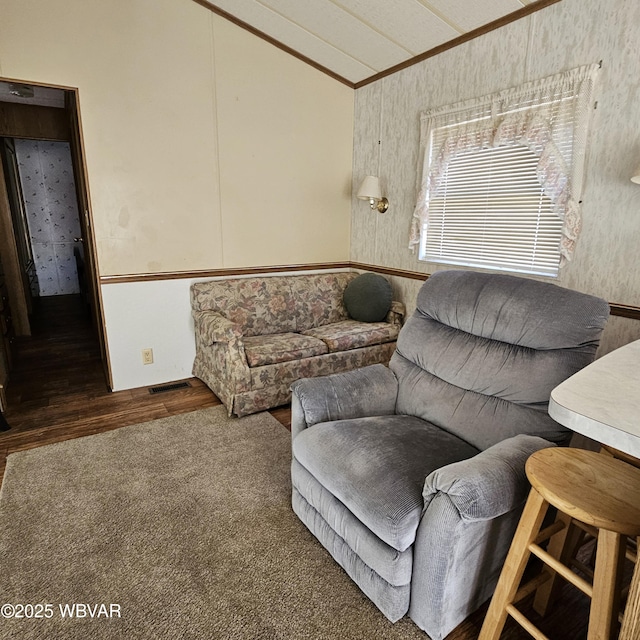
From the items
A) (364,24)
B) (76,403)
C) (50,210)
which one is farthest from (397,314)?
(50,210)

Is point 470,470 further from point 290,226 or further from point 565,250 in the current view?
point 290,226

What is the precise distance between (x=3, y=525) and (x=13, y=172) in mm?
5536

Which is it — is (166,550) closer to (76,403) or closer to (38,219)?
(76,403)

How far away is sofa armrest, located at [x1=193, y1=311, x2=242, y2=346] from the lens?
2.87 m

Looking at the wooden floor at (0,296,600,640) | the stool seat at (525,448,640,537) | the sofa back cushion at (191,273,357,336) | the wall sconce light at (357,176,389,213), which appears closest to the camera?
the stool seat at (525,448,640,537)

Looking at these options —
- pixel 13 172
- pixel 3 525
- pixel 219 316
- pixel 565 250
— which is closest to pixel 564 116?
pixel 565 250

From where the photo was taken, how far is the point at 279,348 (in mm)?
3053

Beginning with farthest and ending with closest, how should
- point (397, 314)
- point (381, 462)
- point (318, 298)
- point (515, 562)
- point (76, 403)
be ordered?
point (318, 298) < point (397, 314) < point (76, 403) < point (381, 462) < point (515, 562)

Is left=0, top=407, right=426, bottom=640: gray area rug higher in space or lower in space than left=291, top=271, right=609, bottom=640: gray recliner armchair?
lower

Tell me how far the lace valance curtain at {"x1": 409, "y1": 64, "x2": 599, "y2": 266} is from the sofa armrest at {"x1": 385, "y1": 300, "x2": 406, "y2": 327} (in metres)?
1.31

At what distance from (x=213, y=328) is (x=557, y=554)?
7.65 feet

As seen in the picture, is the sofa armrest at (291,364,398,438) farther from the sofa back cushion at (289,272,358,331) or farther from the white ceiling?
the white ceiling

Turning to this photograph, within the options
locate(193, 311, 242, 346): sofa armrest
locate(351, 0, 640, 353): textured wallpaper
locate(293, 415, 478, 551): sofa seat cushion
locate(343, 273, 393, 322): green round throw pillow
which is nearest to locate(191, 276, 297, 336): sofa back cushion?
locate(193, 311, 242, 346): sofa armrest

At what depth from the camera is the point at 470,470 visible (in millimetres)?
1287
